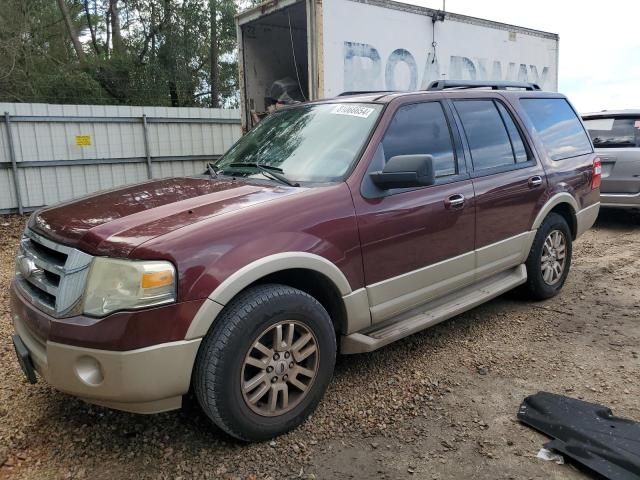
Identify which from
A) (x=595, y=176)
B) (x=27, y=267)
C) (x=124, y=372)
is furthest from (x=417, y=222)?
(x=595, y=176)

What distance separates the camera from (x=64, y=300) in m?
2.44

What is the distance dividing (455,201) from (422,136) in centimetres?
51

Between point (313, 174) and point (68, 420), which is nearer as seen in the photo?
point (68, 420)

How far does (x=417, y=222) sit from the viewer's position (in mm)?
3408

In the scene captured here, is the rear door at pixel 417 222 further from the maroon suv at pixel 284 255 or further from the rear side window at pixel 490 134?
the rear side window at pixel 490 134

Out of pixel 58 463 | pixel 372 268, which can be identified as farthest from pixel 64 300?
pixel 372 268

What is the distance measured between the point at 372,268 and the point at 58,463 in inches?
77.0

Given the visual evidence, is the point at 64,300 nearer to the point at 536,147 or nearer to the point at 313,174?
the point at 313,174

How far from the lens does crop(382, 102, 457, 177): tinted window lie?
11.4 feet

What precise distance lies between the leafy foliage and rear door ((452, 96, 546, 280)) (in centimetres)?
1514

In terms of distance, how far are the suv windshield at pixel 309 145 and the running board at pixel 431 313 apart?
1.00 m

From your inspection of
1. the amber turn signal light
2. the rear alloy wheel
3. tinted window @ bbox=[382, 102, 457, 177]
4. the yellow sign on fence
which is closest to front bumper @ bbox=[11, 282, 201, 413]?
the amber turn signal light

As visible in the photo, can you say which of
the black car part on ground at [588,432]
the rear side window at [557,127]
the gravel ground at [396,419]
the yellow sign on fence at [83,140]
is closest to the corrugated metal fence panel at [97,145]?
the yellow sign on fence at [83,140]

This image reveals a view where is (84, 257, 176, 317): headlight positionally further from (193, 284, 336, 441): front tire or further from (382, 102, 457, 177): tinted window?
(382, 102, 457, 177): tinted window
